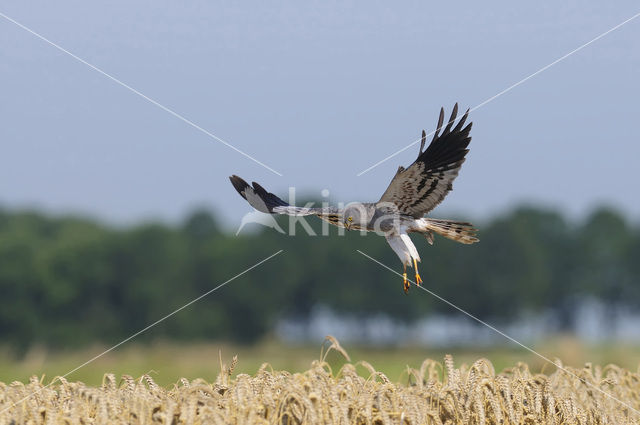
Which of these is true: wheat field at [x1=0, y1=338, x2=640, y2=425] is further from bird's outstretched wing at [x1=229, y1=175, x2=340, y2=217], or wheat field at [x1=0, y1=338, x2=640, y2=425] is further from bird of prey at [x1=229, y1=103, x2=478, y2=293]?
bird's outstretched wing at [x1=229, y1=175, x2=340, y2=217]

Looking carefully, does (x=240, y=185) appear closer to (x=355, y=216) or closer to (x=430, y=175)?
(x=355, y=216)

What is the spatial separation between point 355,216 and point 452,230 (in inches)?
42.1

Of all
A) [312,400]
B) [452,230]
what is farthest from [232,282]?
[312,400]

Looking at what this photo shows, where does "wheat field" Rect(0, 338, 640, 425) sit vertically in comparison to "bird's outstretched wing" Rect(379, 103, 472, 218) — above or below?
below

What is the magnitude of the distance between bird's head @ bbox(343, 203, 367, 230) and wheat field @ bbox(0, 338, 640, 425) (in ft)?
3.89

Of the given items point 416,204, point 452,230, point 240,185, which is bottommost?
point 452,230

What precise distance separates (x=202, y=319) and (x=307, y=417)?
27899 mm

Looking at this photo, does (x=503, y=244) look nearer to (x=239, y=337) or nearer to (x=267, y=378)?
(x=239, y=337)

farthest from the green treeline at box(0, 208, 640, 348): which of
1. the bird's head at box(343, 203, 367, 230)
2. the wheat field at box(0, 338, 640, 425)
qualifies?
the wheat field at box(0, 338, 640, 425)

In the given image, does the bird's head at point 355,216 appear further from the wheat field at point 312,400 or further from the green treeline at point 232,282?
the green treeline at point 232,282

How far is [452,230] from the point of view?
6.44 metres

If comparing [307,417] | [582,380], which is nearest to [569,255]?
[582,380]

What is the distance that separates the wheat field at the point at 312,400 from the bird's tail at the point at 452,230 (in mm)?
1146

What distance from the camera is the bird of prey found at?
589cm
